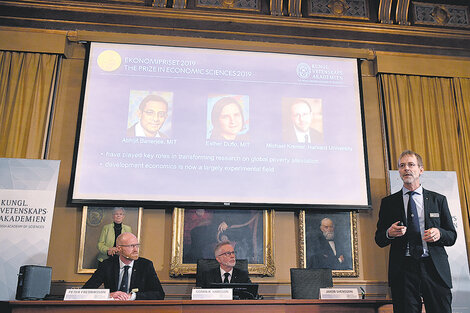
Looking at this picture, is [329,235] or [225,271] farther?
[329,235]

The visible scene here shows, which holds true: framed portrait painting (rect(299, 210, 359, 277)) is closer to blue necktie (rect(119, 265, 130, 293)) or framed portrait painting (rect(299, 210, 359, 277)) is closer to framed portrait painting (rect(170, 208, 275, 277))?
framed portrait painting (rect(170, 208, 275, 277))

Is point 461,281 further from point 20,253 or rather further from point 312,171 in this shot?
point 20,253

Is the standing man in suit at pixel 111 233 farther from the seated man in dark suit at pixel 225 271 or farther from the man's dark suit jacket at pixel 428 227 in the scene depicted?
the man's dark suit jacket at pixel 428 227

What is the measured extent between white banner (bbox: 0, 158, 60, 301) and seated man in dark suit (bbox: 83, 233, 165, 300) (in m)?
0.73

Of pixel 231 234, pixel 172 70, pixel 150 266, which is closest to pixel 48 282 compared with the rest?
pixel 150 266

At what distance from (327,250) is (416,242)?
1812mm

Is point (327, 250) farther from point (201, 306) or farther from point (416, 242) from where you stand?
point (201, 306)

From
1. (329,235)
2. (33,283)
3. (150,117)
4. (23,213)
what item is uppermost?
(150,117)

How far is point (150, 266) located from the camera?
13.1 feet

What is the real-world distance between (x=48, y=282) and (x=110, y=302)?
63 centimetres

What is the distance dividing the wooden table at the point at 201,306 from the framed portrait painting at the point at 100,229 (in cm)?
167

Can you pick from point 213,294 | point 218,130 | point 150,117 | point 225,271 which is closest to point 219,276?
point 225,271

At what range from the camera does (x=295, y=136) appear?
516cm

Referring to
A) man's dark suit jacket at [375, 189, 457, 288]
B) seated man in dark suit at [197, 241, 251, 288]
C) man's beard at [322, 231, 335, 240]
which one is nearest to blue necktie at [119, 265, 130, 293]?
seated man in dark suit at [197, 241, 251, 288]
